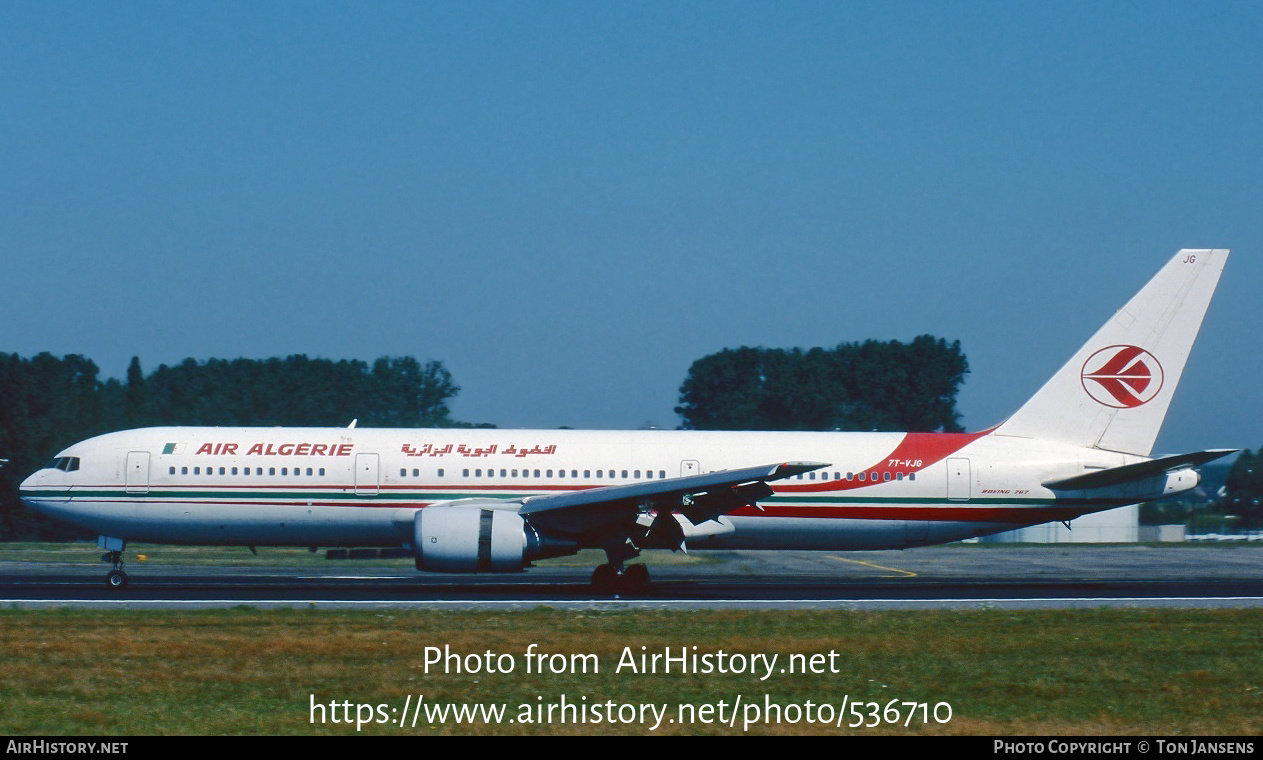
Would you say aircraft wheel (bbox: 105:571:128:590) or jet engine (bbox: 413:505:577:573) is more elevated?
jet engine (bbox: 413:505:577:573)

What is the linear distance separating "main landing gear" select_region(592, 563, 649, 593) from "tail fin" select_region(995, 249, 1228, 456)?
31.0 feet

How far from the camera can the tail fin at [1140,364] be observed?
28.3 meters

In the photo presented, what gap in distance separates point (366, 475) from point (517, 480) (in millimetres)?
3125

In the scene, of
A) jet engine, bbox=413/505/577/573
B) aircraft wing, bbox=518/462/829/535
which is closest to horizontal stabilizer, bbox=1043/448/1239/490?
aircraft wing, bbox=518/462/829/535

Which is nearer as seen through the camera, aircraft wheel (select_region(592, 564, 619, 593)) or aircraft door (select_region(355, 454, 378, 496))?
aircraft wheel (select_region(592, 564, 619, 593))

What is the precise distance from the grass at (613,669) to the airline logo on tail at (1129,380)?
26.4 feet

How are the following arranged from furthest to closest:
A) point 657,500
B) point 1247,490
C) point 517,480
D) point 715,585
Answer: point 1247,490 → point 715,585 → point 517,480 → point 657,500

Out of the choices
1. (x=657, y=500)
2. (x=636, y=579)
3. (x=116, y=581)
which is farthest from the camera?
(x=636, y=579)

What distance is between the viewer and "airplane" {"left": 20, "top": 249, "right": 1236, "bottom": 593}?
86.7 feet

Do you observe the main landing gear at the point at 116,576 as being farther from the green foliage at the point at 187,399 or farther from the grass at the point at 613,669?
the green foliage at the point at 187,399

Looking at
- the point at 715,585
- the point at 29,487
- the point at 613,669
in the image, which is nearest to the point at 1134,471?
the point at 715,585

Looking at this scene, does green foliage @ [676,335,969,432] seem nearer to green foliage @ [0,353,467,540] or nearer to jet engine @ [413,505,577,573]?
green foliage @ [0,353,467,540]

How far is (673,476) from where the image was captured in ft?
89.5

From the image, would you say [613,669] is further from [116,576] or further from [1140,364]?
[1140,364]
